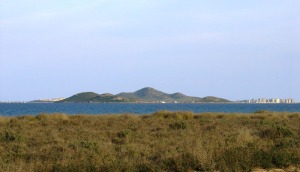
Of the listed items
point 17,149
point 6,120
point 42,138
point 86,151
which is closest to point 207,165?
point 86,151

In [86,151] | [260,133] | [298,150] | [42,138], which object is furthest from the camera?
[260,133]

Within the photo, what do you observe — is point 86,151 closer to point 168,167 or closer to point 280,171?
point 168,167

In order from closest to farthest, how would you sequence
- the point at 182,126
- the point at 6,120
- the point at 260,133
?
the point at 260,133, the point at 182,126, the point at 6,120

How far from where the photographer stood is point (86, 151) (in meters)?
14.7

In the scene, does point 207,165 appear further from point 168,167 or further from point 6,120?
point 6,120

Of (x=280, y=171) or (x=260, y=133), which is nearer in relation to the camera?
(x=280, y=171)

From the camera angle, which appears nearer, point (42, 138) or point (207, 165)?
point (207, 165)

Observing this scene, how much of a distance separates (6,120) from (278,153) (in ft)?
79.4

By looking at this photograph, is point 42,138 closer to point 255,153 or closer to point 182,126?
point 182,126

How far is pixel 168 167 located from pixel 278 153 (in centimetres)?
343

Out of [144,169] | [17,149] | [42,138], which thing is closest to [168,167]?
[144,169]

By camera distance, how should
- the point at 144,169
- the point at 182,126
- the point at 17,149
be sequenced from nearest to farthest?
the point at 144,169
the point at 17,149
the point at 182,126

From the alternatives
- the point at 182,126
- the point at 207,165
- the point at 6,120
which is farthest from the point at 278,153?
the point at 6,120

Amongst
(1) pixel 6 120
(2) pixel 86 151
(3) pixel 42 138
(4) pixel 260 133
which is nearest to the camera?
(2) pixel 86 151
